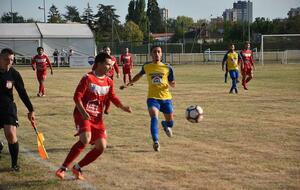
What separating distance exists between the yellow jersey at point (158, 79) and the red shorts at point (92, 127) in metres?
2.62

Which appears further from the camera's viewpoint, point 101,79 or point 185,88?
point 185,88

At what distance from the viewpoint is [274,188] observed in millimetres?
6172

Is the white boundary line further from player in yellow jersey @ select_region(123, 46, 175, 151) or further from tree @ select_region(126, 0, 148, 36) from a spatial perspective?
tree @ select_region(126, 0, 148, 36)

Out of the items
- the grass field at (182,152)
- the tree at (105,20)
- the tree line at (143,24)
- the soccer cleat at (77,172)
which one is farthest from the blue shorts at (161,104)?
the tree at (105,20)

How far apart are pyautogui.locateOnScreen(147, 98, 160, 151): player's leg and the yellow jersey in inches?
5.7

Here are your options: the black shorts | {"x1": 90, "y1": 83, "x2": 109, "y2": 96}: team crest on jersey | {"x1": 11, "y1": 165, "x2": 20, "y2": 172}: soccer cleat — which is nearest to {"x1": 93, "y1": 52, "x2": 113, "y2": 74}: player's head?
{"x1": 90, "y1": 83, "x2": 109, "y2": 96}: team crest on jersey

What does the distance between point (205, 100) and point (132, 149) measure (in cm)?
836

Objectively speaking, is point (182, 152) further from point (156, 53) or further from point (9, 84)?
point (9, 84)

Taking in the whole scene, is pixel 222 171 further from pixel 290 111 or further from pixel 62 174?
pixel 290 111

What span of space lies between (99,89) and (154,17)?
130 metres

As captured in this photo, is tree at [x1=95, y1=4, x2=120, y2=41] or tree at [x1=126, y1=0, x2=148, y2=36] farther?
tree at [x1=126, y1=0, x2=148, y2=36]

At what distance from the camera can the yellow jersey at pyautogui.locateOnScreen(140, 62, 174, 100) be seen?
9062mm

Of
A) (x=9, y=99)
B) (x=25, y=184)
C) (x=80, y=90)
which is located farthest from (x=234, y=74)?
(x=25, y=184)

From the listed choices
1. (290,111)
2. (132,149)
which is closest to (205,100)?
(290,111)
